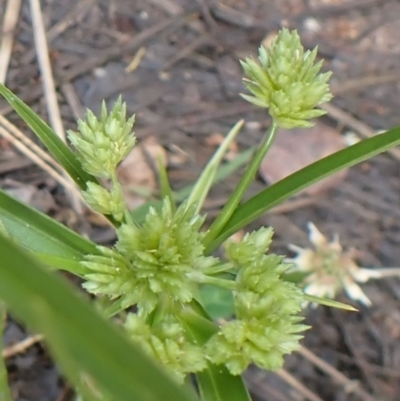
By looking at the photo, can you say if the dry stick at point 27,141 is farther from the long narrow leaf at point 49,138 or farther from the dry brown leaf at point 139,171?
the long narrow leaf at point 49,138

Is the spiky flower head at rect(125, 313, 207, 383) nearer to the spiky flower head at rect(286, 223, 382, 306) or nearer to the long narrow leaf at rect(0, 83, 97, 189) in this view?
the long narrow leaf at rect(0, 83, 97, 189)

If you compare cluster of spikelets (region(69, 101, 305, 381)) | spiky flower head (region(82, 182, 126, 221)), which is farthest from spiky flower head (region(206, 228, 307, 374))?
spiky flower head (region(82, 182, 126, 221))

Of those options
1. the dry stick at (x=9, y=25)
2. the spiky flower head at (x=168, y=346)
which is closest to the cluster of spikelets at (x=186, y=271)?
the spiky flower head at (x=168, y=346)

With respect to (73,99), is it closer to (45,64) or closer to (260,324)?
(45,64)

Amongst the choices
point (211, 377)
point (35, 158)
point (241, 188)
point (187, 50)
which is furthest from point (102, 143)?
point (187, 50)

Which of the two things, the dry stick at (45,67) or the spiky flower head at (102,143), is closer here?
the spiky flower head at (102,143)

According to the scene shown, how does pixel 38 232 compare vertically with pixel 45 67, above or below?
below

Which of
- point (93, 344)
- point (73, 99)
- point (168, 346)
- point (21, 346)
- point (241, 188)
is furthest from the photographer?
point (73, 99)
